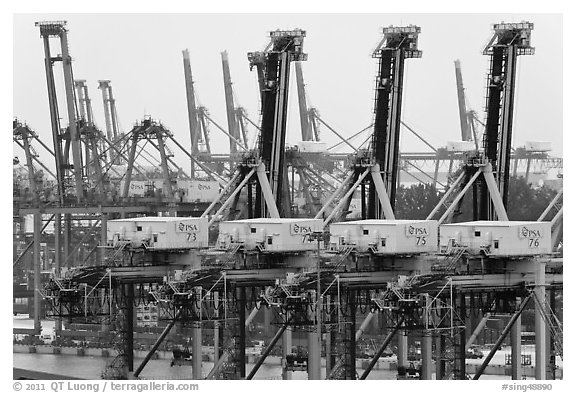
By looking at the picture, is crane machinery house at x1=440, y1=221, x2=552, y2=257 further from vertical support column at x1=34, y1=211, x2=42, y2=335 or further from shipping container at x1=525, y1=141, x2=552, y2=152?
shipping container at x1=525, y1=141, x2=552, y2=152

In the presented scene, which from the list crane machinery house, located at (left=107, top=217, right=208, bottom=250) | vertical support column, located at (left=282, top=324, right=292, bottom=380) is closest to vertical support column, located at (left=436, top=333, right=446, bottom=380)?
vertical support column, located at (left=282, top=324, right=292, bottom=380)

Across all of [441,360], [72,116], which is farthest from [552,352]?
[72,116]

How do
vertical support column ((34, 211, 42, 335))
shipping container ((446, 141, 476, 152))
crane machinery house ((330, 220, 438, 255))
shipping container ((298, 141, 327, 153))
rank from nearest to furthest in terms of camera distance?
crane machinery house ((330, 220, 438, 255)) < vertical support column ((34, 211, 42, 335)) < shipping container ((298, 141, 327, 153)) < shipping container ((446, 141, 476, 152))

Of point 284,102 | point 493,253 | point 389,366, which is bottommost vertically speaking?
point 389,366

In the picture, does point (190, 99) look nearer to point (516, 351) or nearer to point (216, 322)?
point (216, 322)

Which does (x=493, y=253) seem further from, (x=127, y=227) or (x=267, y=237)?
(x=127, y=227)

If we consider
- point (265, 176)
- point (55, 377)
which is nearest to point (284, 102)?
point (265, 176)

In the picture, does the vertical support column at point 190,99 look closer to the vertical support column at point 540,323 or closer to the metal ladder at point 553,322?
the metal ladder at point 553,322
